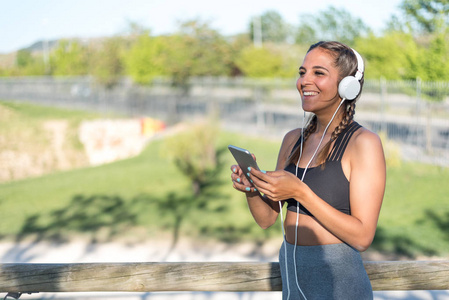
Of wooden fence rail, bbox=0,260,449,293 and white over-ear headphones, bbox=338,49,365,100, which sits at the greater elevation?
white over-ear headphones, bbox=338,49,365,100

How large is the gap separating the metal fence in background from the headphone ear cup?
10263 millimetres

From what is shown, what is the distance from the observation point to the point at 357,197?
1612 millimetres

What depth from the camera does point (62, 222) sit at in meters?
9.31

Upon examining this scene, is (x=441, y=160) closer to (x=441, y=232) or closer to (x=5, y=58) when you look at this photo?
(x=441, y=232)

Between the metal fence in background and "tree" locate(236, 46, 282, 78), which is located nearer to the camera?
the metal fence in background

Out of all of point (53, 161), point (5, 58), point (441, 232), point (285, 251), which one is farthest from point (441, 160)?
point (5, 58)

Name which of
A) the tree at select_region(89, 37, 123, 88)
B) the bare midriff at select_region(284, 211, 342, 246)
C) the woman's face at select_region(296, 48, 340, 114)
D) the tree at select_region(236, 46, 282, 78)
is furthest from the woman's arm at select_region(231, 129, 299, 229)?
the tree at select_region(89, 37, 123, 88)

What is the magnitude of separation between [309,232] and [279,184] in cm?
31

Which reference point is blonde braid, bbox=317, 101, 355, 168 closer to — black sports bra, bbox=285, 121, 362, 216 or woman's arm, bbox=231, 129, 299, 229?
black sports bra, bbox=285, 121, 362, 216

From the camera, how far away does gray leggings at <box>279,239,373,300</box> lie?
172 cm

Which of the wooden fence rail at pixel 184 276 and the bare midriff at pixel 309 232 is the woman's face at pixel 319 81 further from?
the wooden fence rail at pixel 184 276

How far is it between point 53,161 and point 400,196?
18.7 meters

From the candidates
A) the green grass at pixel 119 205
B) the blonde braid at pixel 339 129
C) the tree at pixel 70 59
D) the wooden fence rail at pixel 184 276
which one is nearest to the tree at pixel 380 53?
the green grass at pixel 119 205

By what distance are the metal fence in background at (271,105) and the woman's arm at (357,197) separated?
1041 cm
